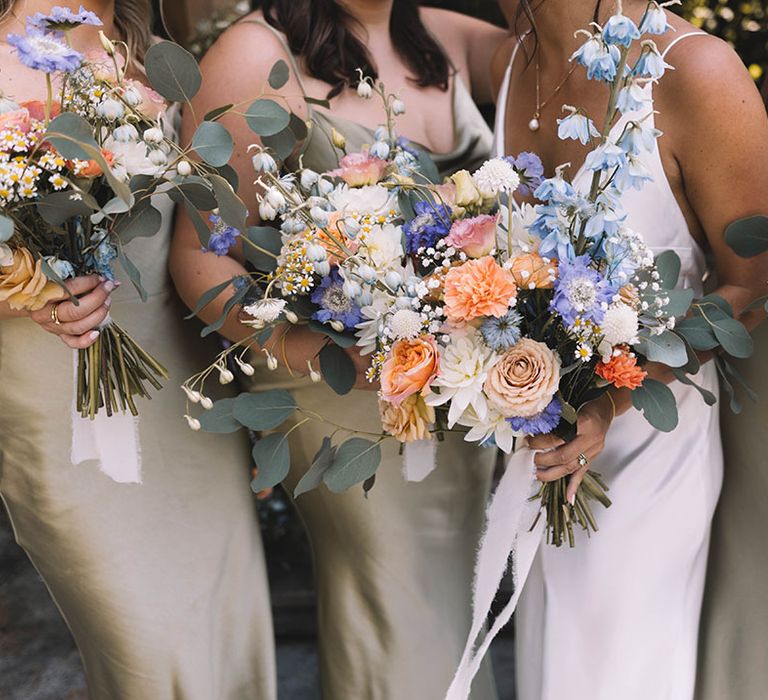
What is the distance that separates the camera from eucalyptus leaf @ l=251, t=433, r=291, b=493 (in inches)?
58.6

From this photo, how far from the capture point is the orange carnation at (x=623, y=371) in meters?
1.29

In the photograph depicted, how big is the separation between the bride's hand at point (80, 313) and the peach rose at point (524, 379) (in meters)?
0.66

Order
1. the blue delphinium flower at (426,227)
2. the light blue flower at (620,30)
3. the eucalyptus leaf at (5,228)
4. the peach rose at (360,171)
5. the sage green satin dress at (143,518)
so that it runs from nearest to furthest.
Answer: the light blue flower at (620,30), the eucalyptus leaf at (5,228), the blue delphinium flower at (426,227), the peach rose at (360,171), the sage green satin dress at (143,518)

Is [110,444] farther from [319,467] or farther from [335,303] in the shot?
[335,303]

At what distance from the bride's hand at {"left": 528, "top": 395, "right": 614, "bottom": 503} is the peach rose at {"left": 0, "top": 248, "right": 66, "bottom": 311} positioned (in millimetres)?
780

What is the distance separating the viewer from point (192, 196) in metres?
1.35

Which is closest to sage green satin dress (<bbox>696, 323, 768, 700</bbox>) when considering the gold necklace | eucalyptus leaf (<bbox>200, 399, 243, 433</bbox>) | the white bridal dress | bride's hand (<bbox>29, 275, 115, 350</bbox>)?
the white bridal dress

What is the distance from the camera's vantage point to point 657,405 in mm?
1398

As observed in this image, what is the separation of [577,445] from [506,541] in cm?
21

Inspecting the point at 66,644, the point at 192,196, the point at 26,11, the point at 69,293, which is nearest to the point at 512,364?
the point at 192,196

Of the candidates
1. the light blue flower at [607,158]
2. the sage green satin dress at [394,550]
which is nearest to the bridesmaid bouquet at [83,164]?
the light blue flower at [607,158]

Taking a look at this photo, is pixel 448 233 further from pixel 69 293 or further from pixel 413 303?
pixel 69 293

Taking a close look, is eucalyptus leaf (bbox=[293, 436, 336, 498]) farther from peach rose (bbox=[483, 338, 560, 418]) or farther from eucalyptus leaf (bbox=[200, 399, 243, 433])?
peach rose (bbox=[483, 338, 560, 418])

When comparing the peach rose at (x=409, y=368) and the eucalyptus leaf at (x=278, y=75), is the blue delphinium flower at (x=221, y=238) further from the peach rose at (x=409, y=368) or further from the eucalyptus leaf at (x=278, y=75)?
the peach rose at (x=409, y=368)
